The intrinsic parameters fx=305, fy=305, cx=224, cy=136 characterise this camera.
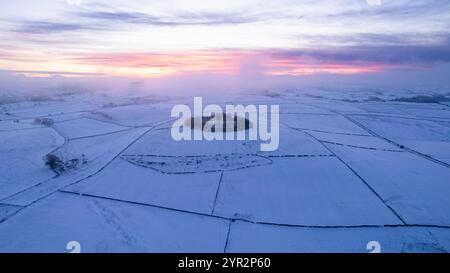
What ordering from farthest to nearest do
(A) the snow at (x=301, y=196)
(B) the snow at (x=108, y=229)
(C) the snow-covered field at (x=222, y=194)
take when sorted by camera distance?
1. (A) the snow at (x=301, y=196)
2. (C) the snow-covered field at (x=222, y=194)
3. (B) the snow at (x=108, y=229)

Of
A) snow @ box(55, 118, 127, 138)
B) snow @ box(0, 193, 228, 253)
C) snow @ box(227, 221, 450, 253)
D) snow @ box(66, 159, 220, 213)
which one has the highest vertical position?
snow @ box(55, 118, 127, 138)

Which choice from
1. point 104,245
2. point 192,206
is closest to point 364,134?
point 192,206

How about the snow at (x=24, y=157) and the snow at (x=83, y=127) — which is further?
the snow at (x=83, y=127)

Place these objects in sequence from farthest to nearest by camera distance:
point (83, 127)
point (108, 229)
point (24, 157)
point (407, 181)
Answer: point (83, 127)
point (24, 157)
point (407, 181)
point (108, 229)

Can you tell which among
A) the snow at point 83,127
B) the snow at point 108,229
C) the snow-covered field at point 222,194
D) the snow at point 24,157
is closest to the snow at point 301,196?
the snow-covered field at point 222,194

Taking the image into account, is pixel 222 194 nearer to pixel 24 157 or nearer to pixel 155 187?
pixel 155 187

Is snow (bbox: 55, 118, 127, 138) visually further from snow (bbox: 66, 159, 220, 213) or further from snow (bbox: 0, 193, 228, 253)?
snow (bbox: 0, 193, 228, 253)

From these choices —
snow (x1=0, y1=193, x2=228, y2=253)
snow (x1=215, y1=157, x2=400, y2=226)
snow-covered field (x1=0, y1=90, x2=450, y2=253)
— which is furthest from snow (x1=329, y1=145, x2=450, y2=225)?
snow (x1=0, y1=193, x2=228, y2=253)

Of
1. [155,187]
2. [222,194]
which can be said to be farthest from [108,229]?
[222,194]

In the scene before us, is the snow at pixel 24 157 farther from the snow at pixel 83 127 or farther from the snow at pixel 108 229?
the snow at pixel 108 229
